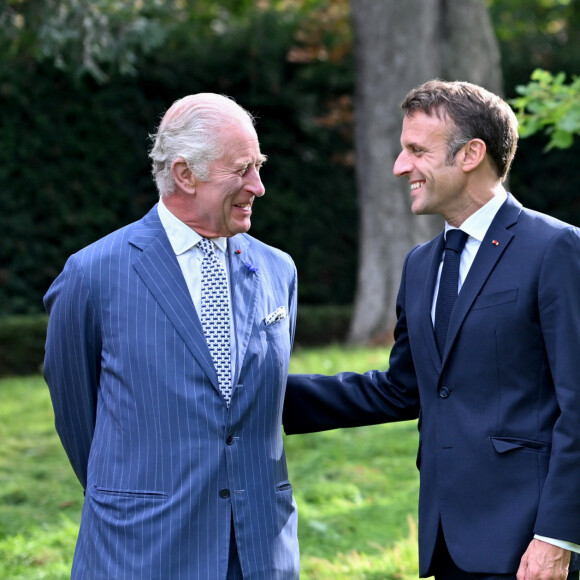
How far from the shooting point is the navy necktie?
9.15 feet

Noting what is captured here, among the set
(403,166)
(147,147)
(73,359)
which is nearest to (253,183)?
(403,166)

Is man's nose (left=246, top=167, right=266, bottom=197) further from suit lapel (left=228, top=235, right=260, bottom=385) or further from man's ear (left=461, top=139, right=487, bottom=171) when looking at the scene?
man's ear (left=461, top=139, right=487, bottom=171)

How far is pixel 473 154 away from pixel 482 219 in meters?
0.19

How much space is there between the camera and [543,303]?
2.58m

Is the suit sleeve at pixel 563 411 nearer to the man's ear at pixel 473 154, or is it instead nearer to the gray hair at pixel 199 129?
the man's ear at pixel 473 154

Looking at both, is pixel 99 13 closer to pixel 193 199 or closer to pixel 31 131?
pixel 31 131

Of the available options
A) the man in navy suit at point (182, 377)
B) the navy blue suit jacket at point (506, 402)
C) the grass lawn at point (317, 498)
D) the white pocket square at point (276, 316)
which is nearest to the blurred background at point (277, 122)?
the grass lawn at point (317, 498)

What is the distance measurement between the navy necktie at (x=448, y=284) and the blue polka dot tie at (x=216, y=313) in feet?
2.04

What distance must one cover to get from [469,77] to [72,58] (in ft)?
12.6

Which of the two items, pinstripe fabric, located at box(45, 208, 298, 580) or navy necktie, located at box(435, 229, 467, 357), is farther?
navy necktie, located at box(435, 229, 467, 357)

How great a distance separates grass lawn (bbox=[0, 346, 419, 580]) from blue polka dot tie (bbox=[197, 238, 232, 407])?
6.55 ft

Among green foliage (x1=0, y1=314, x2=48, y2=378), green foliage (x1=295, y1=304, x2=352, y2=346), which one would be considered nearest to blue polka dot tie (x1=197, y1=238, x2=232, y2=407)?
green foliage (x1=0, y1=314, x2=48, y2=378)

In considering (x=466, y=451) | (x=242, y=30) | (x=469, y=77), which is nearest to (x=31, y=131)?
(x=242, y=30)

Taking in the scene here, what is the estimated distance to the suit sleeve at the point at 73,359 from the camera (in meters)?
2.77
